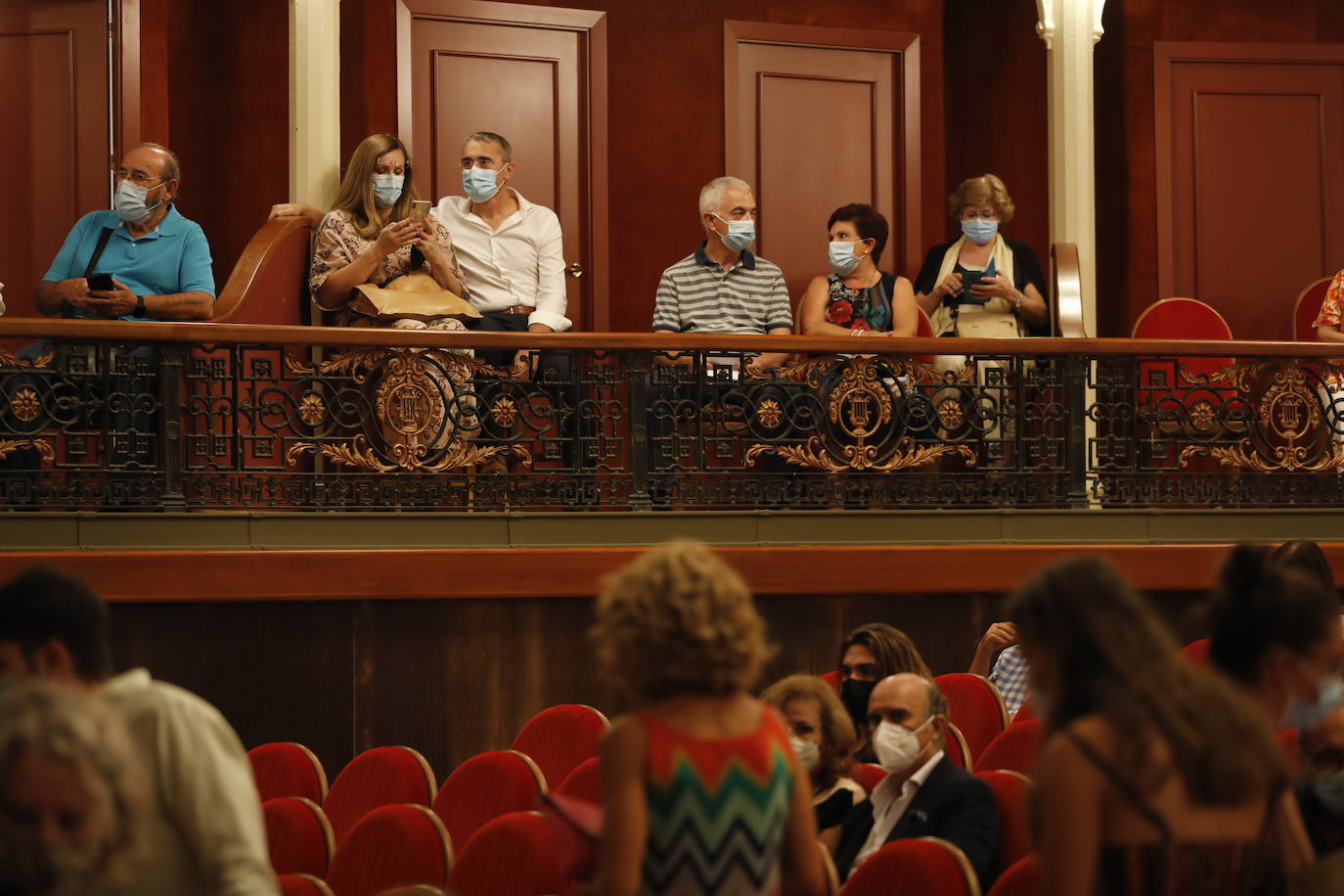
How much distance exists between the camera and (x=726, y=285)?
21.2ft

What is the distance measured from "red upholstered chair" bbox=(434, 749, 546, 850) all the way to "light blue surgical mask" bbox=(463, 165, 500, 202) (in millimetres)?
2998

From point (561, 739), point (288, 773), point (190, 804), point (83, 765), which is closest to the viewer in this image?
point (83, 765)

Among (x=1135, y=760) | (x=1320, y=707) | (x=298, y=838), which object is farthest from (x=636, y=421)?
(x=1135, y=760)

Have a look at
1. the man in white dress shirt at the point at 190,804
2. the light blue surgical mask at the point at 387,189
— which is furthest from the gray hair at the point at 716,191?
the man in white dress shirt at the point at 190,804

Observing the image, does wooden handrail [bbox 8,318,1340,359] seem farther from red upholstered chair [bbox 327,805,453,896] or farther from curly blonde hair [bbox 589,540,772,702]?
curly blonde hair [bbox 589,540,772,702]

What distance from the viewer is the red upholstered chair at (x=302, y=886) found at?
3.09 meters

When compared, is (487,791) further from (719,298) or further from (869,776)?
(719,298)

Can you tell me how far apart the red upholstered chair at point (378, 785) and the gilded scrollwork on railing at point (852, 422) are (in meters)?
2.13

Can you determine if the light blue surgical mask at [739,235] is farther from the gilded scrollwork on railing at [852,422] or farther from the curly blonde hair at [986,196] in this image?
the curly blonde hair at [986,196]

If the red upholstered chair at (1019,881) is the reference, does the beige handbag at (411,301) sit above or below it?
above

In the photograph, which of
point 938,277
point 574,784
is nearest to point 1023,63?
point 938,277

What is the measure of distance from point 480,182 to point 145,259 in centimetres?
135

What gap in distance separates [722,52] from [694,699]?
6641mm

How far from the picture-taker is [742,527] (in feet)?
19.5
